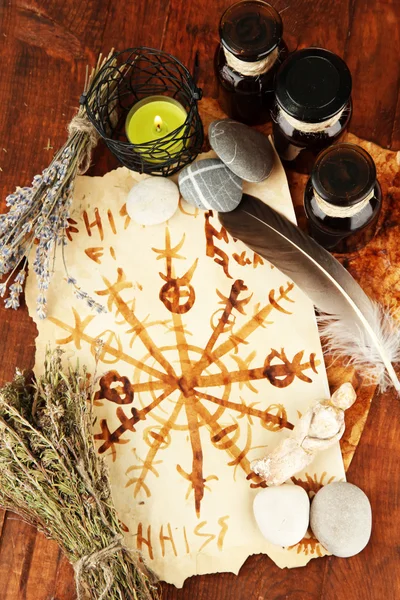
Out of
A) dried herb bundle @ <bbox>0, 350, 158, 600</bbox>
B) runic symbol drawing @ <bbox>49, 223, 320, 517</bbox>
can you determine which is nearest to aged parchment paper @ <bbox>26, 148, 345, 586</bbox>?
runic symbol drawing @ <bbox>49, 223, 320, 517</bbox>

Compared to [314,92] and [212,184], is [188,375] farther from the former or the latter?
[314,92]

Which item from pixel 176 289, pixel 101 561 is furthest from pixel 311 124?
pixel 101 561

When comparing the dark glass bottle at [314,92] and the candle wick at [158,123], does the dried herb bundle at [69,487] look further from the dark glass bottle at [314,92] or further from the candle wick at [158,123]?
the dark glass bottle at [314,92]

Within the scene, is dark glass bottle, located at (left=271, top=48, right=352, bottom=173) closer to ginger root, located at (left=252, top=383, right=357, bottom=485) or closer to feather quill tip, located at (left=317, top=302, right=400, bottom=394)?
feather quill tip, located at (left=317, top=302, right=400, bottom=394)

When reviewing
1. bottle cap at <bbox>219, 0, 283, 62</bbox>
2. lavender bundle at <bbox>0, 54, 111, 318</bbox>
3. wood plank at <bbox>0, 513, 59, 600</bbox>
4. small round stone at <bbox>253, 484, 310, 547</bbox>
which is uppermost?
bottle cap at <bbox>219, 0, 283, 62</bbox>

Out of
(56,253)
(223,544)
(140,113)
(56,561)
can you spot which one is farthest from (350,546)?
(140,113)
